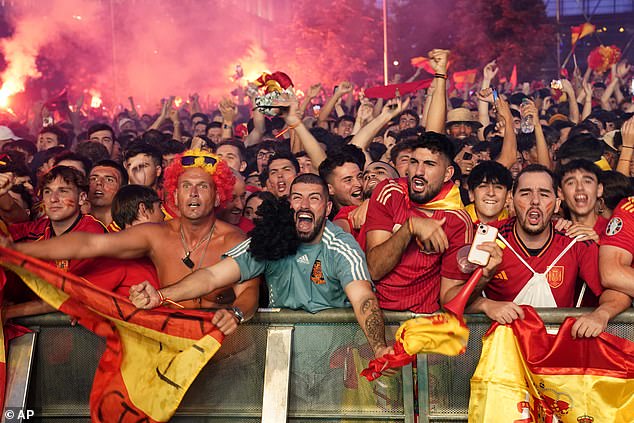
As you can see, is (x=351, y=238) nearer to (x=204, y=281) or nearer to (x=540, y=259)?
(x=204, y=281)

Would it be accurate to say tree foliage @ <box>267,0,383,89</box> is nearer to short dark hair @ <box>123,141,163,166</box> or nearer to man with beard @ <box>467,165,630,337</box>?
short dark hair @ <box>123,141,163,166</box>

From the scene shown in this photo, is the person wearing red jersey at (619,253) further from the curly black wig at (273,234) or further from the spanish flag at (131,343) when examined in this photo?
the spanish flag at (131,343)

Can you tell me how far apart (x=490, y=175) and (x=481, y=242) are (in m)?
1.79

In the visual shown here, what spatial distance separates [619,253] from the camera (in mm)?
5078

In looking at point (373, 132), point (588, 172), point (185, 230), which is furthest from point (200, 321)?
point (373, 132)

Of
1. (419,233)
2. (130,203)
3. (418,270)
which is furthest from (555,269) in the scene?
(130,203)

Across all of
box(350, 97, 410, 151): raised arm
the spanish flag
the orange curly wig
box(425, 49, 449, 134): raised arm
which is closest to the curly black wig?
the spanish flag

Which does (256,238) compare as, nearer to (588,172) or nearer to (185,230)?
(185,230)

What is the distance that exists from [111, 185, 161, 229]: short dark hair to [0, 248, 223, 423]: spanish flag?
1.29 metres

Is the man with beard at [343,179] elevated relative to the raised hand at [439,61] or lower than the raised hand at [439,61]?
lower

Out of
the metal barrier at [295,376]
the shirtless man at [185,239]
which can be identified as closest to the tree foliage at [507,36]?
the shirtless man at [185,239]

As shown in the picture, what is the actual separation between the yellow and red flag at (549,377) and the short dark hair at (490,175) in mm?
1839

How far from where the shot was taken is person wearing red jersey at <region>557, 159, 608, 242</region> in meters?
6.07

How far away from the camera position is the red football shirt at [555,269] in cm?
519
